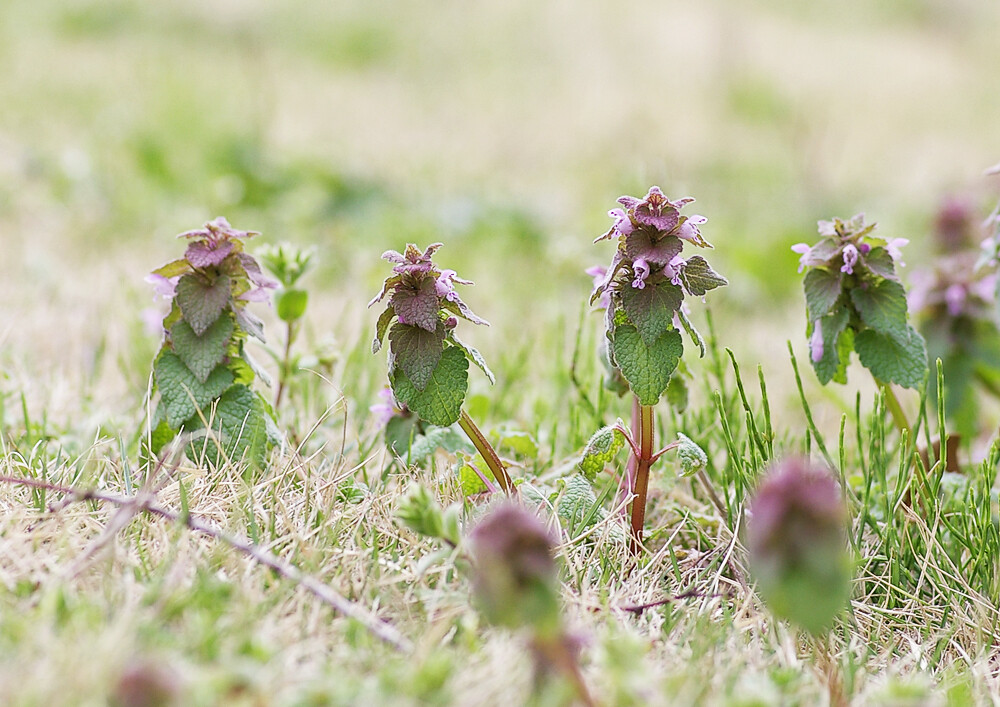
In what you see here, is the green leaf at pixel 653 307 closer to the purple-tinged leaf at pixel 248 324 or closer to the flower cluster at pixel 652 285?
the flower cluster at pixel 652 285

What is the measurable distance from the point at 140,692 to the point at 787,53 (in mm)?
10063

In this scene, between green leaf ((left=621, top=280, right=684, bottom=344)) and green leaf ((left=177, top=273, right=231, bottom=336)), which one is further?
green leaf ((left=177, top=273, right=231, bottom=336))

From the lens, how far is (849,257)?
1.85 m

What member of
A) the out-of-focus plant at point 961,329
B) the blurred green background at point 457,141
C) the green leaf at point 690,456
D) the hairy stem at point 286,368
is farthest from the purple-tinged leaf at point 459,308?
the out-of-focus plant at point 961,329

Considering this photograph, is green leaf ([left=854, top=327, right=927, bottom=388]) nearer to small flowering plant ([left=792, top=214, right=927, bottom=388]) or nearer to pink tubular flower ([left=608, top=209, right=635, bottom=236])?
small flowering plant ([left=792, top=214, right=927, bottom=388])

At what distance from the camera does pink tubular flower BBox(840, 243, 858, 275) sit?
1.81 metres

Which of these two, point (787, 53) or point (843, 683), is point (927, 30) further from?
point (843, 683)

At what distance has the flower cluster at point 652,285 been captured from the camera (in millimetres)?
1646

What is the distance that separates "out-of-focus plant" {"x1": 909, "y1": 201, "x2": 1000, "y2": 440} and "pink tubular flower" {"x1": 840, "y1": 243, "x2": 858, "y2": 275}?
30.8 inches

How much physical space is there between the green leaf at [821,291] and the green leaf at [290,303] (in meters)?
1.10

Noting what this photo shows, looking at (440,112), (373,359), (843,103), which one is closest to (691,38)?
(843,103)

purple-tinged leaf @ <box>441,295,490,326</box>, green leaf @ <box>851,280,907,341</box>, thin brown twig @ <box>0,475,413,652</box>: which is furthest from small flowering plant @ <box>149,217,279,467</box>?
green leaf @ <box>851,280,907,341</box>

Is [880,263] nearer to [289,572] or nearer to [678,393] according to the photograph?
[678,393]

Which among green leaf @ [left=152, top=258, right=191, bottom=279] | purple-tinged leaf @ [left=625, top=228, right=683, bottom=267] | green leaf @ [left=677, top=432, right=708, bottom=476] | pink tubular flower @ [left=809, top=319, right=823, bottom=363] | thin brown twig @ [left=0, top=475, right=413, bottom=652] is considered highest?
purple-tinged leaf @ [left=625, top=228, right=683, bottom=267]
